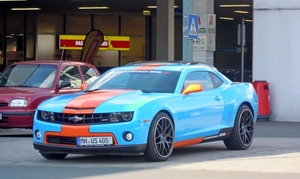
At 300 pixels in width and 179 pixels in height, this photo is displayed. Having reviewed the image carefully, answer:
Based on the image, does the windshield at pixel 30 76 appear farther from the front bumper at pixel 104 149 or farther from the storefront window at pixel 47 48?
the storefront window at pixel 47 48

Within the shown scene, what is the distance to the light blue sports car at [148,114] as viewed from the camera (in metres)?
9.86

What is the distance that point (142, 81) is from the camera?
11156 mm

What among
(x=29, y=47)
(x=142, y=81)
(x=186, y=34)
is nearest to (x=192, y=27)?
(x=186, y=34)

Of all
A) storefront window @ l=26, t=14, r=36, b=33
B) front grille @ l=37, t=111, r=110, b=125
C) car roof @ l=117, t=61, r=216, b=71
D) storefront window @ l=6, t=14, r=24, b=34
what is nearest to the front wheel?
front grille @ l=37, t=111, r=110, b=125

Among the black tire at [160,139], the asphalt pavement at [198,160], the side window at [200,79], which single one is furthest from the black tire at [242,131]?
the black tire at [160,139]

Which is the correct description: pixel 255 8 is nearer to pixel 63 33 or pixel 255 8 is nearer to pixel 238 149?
pixel 238 149

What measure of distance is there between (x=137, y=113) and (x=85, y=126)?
0.76 m

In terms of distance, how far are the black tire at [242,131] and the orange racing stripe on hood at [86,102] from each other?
7.78 ft

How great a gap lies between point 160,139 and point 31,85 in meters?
5.96

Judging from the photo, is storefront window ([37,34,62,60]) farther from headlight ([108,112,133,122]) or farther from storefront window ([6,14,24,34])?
headlight ([108,112,133,122])

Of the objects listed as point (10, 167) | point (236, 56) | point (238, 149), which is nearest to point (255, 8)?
point (238, 149)

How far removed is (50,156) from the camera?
427 inches

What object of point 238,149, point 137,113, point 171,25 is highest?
point 171,25

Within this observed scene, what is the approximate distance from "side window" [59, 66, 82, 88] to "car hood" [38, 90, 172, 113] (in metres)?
5.07
